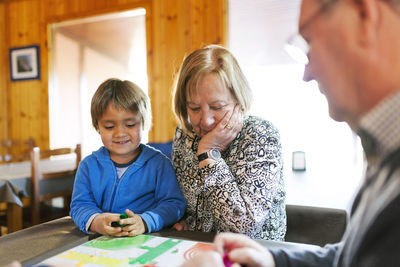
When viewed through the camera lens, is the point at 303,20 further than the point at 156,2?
No

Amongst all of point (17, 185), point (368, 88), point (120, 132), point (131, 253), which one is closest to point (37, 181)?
point (17, 185)

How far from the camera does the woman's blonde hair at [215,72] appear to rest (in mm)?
1258

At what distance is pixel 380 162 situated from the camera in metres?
0.38

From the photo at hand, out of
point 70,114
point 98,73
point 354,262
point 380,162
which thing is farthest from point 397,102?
point 70,114

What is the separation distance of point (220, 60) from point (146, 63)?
269 cm

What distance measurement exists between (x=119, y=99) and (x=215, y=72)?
393mm

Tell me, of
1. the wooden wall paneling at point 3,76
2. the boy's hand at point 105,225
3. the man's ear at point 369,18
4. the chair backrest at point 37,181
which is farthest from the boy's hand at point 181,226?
the wooden wall paneling at point 3,76

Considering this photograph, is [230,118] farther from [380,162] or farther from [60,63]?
[60,63]

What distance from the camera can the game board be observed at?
0.74 m

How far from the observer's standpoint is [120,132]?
134 centimetres

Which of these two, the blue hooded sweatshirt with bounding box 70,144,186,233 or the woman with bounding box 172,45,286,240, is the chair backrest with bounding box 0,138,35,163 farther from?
the woman with bounding box 172,45,286,240

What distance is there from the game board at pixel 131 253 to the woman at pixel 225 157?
0.27m

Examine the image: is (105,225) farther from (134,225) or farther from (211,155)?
(211,155)

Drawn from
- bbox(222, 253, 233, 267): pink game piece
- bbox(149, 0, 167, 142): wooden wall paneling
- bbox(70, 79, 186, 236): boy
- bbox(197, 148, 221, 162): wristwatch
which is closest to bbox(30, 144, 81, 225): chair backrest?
bbox(149, 0, 167, 142): wooden wall paneling
